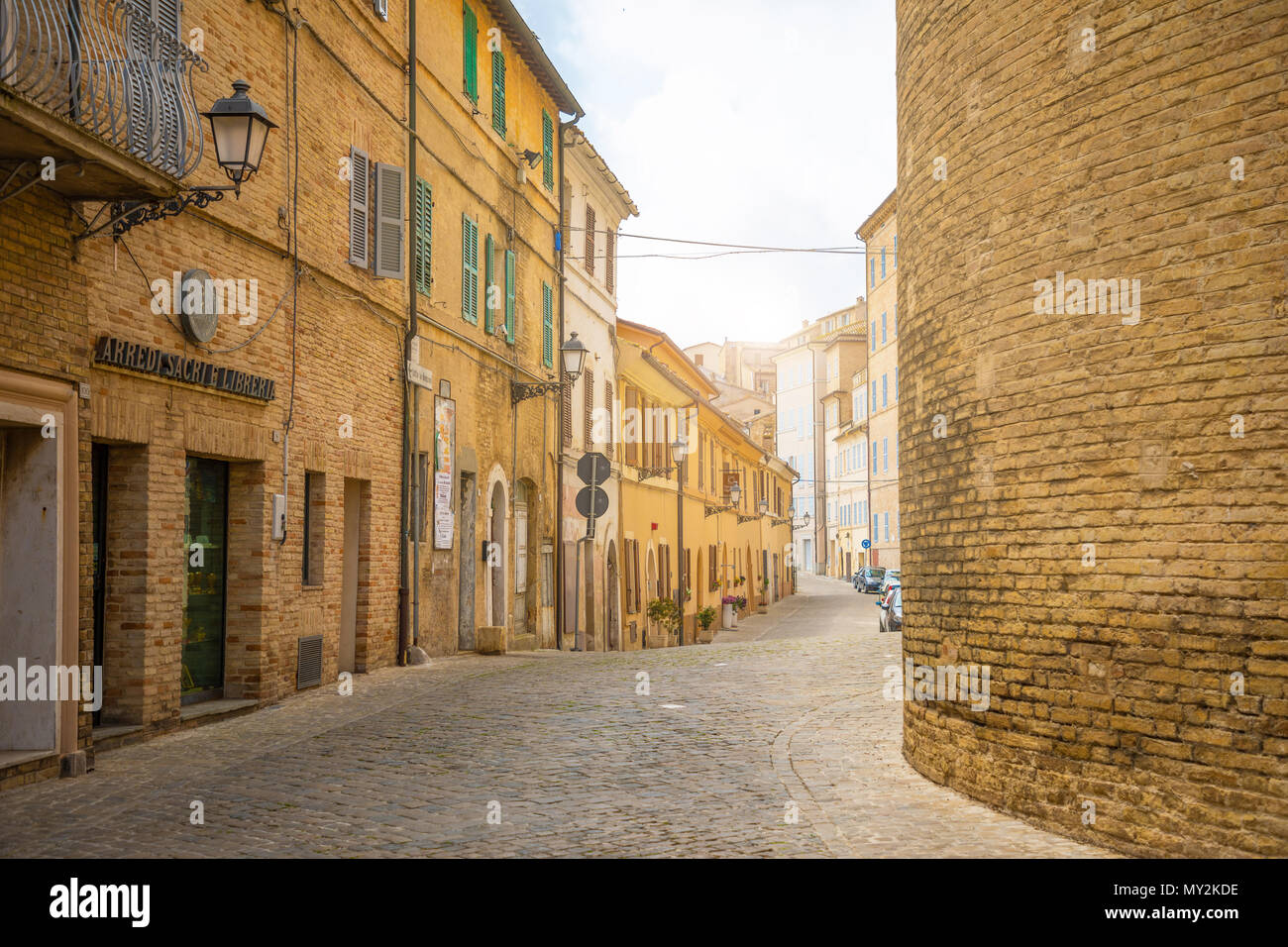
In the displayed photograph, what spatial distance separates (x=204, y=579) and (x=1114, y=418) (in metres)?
8.33

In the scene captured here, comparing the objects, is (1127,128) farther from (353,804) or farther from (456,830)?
(353,804)

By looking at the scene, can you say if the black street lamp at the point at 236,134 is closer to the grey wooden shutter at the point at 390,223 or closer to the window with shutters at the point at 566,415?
the grey wooden shutter at the point at 390,223

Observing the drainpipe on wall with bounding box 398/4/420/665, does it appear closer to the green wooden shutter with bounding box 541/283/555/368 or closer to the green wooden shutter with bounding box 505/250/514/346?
the green wooden shutter with bounding box 505/250/514/346

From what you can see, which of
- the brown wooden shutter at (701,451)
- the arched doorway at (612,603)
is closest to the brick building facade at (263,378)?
the arched doorway at (612,603)

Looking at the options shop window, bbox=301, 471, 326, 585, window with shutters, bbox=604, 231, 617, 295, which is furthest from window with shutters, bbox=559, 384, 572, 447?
shop window, bbox=301, 471, 326, 585

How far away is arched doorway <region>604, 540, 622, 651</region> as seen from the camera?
27562 mm

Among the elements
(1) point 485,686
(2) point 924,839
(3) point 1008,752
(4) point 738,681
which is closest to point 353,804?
(2) point 924,839

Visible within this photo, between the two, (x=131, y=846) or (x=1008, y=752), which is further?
(x=1008, y=752)

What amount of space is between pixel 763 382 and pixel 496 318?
287ft

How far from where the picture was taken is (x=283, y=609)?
12.5m

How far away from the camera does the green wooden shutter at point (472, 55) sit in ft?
62.2

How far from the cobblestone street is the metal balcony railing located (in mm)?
4137

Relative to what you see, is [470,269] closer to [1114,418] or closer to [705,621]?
[1114,418]

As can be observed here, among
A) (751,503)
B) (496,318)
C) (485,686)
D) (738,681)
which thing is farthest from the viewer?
(751,503)
